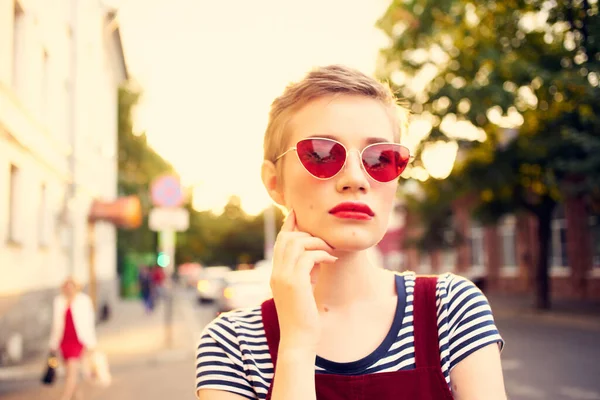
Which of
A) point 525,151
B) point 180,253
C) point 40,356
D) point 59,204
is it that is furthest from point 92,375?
point 180,253

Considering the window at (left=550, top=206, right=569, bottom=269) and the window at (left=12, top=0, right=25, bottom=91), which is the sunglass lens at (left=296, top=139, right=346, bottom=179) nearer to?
the window at (left=12, top=0, right=25, bottom=91)

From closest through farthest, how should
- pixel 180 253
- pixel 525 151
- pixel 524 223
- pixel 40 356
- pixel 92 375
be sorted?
1. pixel 92 375
2. pixel 40 356
3. pixel 525 151
4. pixel 524 223
5. pixel 180 253

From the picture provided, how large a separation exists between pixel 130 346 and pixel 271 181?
14.8 metres

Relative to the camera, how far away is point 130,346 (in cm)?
1586

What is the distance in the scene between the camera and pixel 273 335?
5.73 feet

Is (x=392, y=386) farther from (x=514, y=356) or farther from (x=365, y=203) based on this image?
(x=514, y=356)

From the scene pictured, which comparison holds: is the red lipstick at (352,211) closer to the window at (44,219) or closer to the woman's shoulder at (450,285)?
the woman's shoulder at (450,285)

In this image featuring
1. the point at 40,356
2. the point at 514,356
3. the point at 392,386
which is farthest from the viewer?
the point at 40,356

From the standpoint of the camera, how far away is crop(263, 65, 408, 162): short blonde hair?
1763mm

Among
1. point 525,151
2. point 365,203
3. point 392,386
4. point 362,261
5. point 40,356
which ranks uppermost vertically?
point 525,151

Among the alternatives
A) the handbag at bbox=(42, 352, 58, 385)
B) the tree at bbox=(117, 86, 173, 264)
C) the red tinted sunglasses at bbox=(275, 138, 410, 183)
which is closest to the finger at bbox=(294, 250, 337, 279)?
the red tinted sunglasses at bbox=(275, 138, 410, 183)

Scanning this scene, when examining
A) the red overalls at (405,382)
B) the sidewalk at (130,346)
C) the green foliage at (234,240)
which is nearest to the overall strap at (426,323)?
the red overalls at (405,382)

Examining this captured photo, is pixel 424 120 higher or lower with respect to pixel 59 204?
higher

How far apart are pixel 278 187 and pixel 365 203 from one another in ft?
1.19
